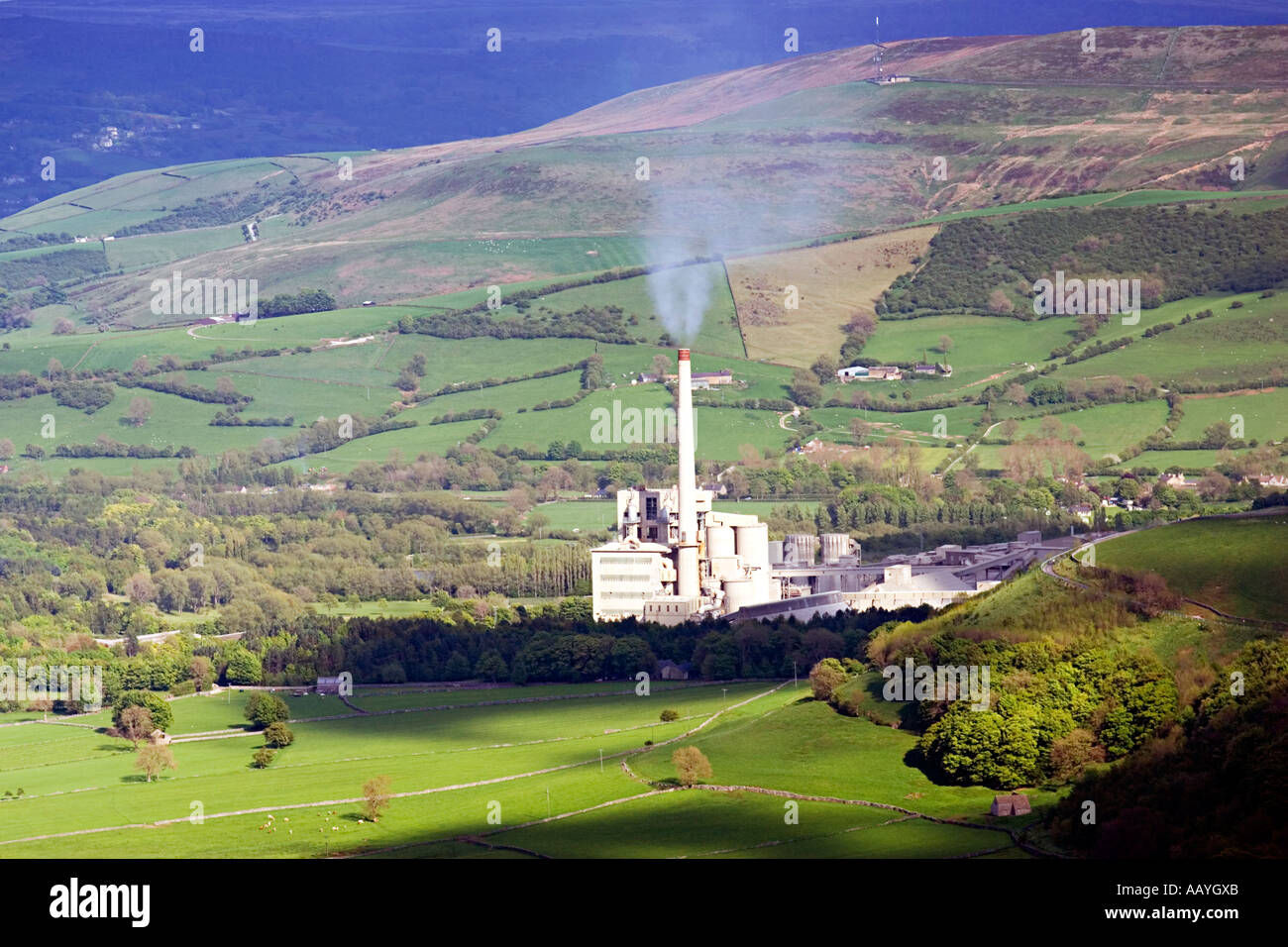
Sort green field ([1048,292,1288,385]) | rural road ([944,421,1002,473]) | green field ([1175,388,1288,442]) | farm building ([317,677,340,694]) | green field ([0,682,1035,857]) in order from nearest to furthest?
green field ([0,682,1035,857]) → farm building ([317,677,340,694]) → green field ([1175,388,1288,442]) → rural road ([944,421,1002,473]) → green field ([1048,292,1288,385])

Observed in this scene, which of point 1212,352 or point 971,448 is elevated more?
point 1212,352

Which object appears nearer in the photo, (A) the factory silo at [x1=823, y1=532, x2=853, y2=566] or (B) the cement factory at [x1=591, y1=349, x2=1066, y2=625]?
(B) the cement factory at [x1=591, y1=349, x2=1066, y2=625]

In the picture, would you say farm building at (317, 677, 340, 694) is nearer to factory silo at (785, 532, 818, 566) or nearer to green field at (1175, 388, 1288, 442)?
factory silo at (785, 532, 818, 566)

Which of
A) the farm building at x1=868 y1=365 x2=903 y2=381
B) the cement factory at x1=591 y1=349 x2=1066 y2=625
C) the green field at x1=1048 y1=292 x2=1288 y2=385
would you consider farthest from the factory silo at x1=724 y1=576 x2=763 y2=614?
the farm building at x1=868 y1=365 x2=903 y2=381

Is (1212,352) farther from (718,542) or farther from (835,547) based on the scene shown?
(718,542)

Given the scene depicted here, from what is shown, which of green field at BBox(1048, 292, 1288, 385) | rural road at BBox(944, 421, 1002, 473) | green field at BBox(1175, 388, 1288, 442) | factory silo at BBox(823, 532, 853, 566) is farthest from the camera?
green field at BBox(1048, 292, 1288, 385)

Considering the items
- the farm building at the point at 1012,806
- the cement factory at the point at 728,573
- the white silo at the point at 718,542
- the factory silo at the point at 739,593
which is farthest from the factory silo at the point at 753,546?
the farm building at the point at 1012,806

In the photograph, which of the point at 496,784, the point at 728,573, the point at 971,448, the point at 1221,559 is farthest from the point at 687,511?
the point at 971,448
